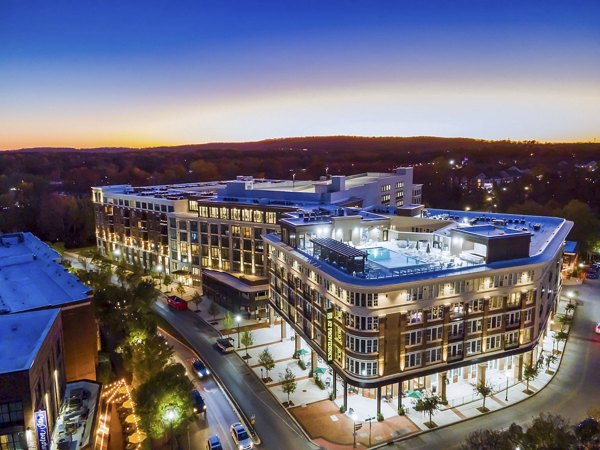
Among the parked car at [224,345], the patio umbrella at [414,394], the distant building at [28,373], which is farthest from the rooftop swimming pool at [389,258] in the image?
the distant building at [28,373]

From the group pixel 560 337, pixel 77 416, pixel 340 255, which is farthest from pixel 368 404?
pixel 560 337

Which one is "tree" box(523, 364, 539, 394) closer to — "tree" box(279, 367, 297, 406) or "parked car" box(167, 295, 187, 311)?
"tree" box(279, 367, 297, 406)

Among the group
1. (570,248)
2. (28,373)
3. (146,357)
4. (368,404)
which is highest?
(28,373)

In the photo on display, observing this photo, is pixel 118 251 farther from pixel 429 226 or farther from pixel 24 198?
pixel 429 226

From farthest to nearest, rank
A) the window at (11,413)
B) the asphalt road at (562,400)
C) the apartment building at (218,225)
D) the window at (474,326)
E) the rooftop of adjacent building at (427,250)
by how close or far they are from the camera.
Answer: the apartment building at (218,225) → the window at (474,326) → the rooftop of adjacent building at (427,250) → the asphalt road at (562,400) → the window at (11,413)

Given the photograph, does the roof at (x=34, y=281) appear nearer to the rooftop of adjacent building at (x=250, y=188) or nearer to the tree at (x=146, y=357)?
the tree at (x=146, y=357)

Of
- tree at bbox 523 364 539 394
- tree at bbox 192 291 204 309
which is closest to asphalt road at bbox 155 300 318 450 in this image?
tree at bbox 192 291 204 309

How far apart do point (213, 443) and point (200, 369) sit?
15.8 meters

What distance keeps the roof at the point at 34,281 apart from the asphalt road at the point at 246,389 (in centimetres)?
1886

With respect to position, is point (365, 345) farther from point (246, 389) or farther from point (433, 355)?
point (246, 389)

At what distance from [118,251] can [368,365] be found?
281 feet

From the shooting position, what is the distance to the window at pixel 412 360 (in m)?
50.2

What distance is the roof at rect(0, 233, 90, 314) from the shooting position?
178 feet

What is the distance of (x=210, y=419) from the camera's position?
5050 centimetres
